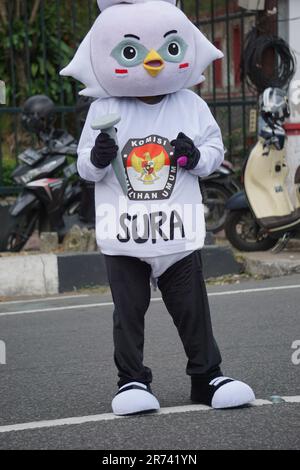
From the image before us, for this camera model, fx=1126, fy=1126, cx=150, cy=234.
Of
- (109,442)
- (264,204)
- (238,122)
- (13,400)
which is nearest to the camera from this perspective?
(109,442)

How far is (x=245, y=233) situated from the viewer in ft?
31.9

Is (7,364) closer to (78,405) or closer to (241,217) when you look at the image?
(78,405)

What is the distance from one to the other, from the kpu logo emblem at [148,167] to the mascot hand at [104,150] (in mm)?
101

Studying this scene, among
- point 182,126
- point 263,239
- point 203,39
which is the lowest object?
point 263,239

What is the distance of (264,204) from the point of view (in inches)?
371

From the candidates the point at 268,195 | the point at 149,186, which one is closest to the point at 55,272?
the point at 268,195

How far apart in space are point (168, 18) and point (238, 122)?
676 cm

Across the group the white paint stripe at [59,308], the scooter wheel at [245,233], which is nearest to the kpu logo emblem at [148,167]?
the white paint stripe at [59,308]

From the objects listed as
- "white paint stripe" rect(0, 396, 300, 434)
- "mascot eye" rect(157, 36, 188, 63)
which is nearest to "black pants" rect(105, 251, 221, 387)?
"white paint stripe" rect(0, 396, 300, 434)

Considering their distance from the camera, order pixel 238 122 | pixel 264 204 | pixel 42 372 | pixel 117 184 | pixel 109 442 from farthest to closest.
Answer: pixel 238 122
pixel 264 204
pixel 42 372
pixel 117 184
pixel 109 442

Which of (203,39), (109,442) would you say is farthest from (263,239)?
(109,442)

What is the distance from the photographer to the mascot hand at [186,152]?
4.70m

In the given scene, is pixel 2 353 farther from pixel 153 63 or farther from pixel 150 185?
pixel 153 63

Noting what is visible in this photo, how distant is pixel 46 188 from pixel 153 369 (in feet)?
13.9
